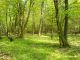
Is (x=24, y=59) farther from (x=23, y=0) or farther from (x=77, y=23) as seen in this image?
(x=77, y=23)

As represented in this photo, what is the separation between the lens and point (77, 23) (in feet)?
190

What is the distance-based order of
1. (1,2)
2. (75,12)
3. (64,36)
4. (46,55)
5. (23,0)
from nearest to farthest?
(46,55), (75,12), (64,36), (23,0), (1,2)

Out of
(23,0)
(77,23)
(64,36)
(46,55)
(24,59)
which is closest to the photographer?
(24,59)

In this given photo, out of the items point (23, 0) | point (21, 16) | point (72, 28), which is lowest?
point (72, 28)

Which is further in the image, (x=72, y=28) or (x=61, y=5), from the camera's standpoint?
(x=72, y=28)

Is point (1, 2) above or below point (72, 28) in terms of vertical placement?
above

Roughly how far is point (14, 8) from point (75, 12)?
1520 centimetres

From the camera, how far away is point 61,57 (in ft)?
44.8

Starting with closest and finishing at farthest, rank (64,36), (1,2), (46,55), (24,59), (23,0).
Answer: (24,59) → (46,55) → (64,36) → (23,0) → (1,2)

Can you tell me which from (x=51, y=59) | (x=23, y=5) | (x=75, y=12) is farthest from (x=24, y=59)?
(x=23, y=5)

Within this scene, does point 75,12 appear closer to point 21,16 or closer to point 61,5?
point 61,5

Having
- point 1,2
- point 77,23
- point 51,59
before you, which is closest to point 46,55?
point 51,59

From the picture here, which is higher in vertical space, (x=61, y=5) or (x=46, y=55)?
(x=61, y=5)

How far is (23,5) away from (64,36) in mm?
12510
